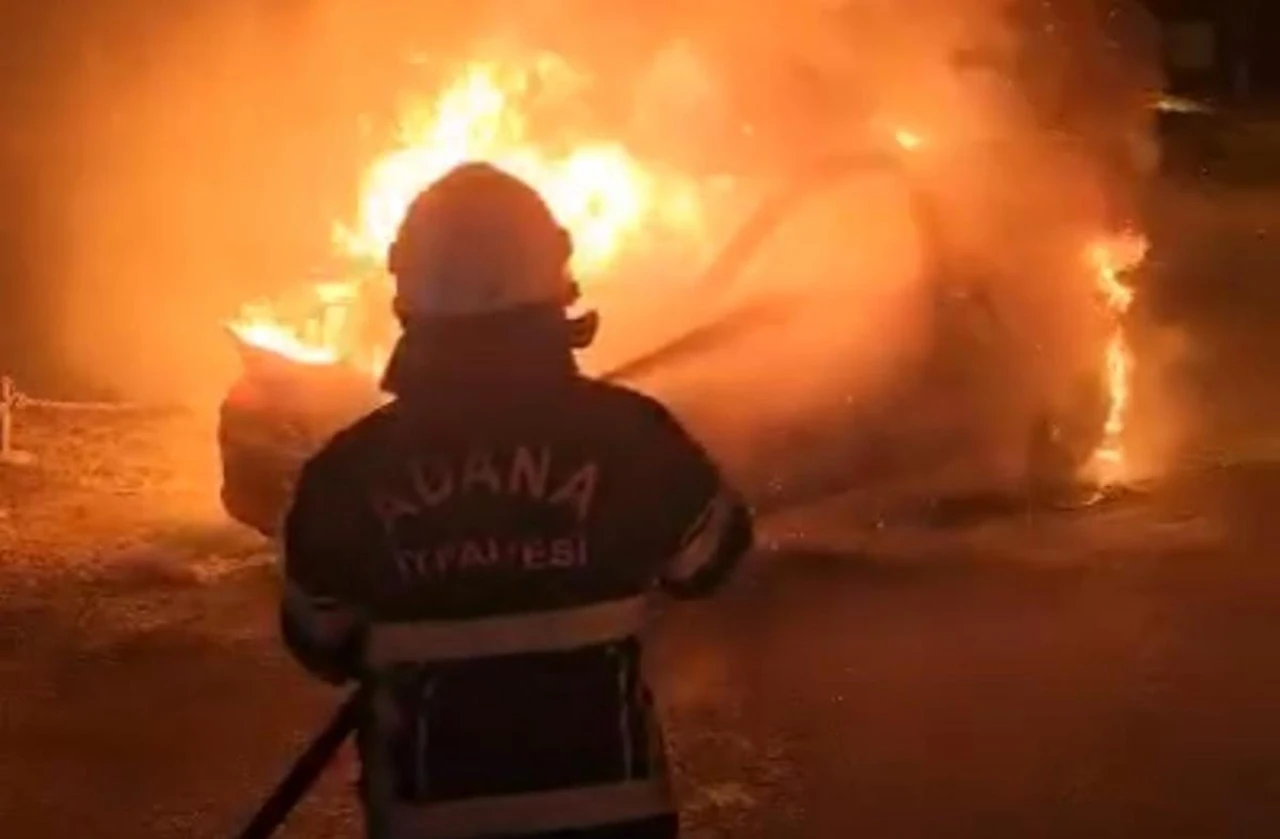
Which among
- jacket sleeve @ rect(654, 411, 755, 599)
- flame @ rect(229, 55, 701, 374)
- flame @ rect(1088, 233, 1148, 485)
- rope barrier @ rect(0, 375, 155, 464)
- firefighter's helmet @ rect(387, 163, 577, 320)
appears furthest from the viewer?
rope barrier @ rect(0, 375, 155, 464)

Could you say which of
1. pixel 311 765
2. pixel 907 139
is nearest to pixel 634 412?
pixel 311 765

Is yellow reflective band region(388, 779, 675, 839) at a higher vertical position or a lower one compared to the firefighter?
lower

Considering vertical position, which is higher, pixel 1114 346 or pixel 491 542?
pixel 491 542

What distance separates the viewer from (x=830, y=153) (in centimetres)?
984

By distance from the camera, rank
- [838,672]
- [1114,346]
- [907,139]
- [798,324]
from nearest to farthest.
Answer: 1. [838,672]
2. [798,324]
3. [907,139]
4. [1114,346]

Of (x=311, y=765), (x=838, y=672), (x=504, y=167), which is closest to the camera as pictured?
(x=311, y=765)

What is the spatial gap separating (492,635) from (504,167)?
5861 millimetres

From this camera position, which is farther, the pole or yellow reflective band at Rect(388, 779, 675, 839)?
the pole

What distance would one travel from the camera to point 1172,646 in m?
8.03

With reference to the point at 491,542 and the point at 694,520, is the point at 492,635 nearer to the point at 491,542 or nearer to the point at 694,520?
the point at 491,542

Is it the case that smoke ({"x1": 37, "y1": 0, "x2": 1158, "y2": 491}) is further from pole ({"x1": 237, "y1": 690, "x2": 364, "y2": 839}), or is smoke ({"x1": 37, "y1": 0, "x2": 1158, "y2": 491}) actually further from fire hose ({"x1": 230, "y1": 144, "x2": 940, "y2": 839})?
pole ({"x1": 237, "y1": 690, "x2": 364, "y2": 839})

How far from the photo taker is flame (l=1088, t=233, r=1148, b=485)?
33.5 feet

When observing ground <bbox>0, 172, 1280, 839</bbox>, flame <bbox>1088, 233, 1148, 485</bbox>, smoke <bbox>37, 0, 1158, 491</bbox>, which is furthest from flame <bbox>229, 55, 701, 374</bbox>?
flame <bbox>1088, 233, 1148, 485</bbox>

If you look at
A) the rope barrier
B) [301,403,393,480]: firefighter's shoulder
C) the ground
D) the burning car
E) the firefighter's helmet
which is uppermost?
the firefighter's helmet
